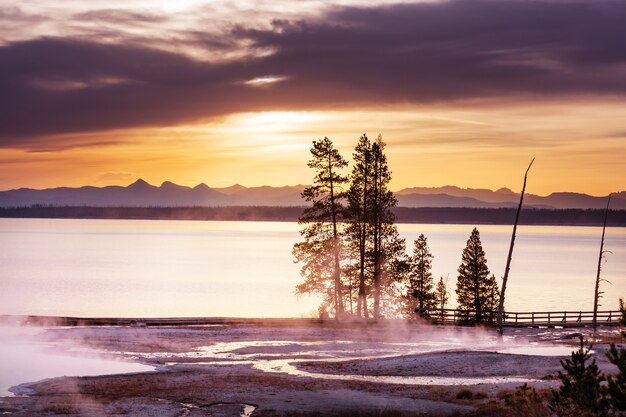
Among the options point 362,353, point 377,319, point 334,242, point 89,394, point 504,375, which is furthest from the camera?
point 334,242

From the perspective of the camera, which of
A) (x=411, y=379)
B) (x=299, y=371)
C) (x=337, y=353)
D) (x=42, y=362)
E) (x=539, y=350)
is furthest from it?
(x=539, y=350)

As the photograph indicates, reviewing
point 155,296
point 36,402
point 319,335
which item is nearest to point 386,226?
point 319,335

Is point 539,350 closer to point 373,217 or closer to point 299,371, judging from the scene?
point 299,371

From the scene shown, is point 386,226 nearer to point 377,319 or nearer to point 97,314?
point 377,319

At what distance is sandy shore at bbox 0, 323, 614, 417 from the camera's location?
30.9 m

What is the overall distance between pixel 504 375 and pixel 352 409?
12.1 metres

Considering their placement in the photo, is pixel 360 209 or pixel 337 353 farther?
pixel 360 209

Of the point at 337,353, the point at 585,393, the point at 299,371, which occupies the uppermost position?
the point at 585,393

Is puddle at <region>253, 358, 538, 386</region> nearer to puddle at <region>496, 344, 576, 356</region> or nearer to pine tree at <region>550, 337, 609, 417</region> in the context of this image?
puddle at <region>496, 344, 576, 356</region>

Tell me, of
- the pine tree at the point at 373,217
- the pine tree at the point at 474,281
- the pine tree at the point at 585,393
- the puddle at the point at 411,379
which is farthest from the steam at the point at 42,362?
the pine tree at the point at 474,281

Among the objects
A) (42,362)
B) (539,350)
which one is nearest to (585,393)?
(42,362)

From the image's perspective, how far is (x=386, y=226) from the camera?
233 feet

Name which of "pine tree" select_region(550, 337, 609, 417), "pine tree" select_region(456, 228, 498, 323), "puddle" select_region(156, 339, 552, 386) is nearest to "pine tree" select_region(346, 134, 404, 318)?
"pine tree" select_region(456, 228, 498, 323)

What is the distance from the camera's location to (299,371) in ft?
132
